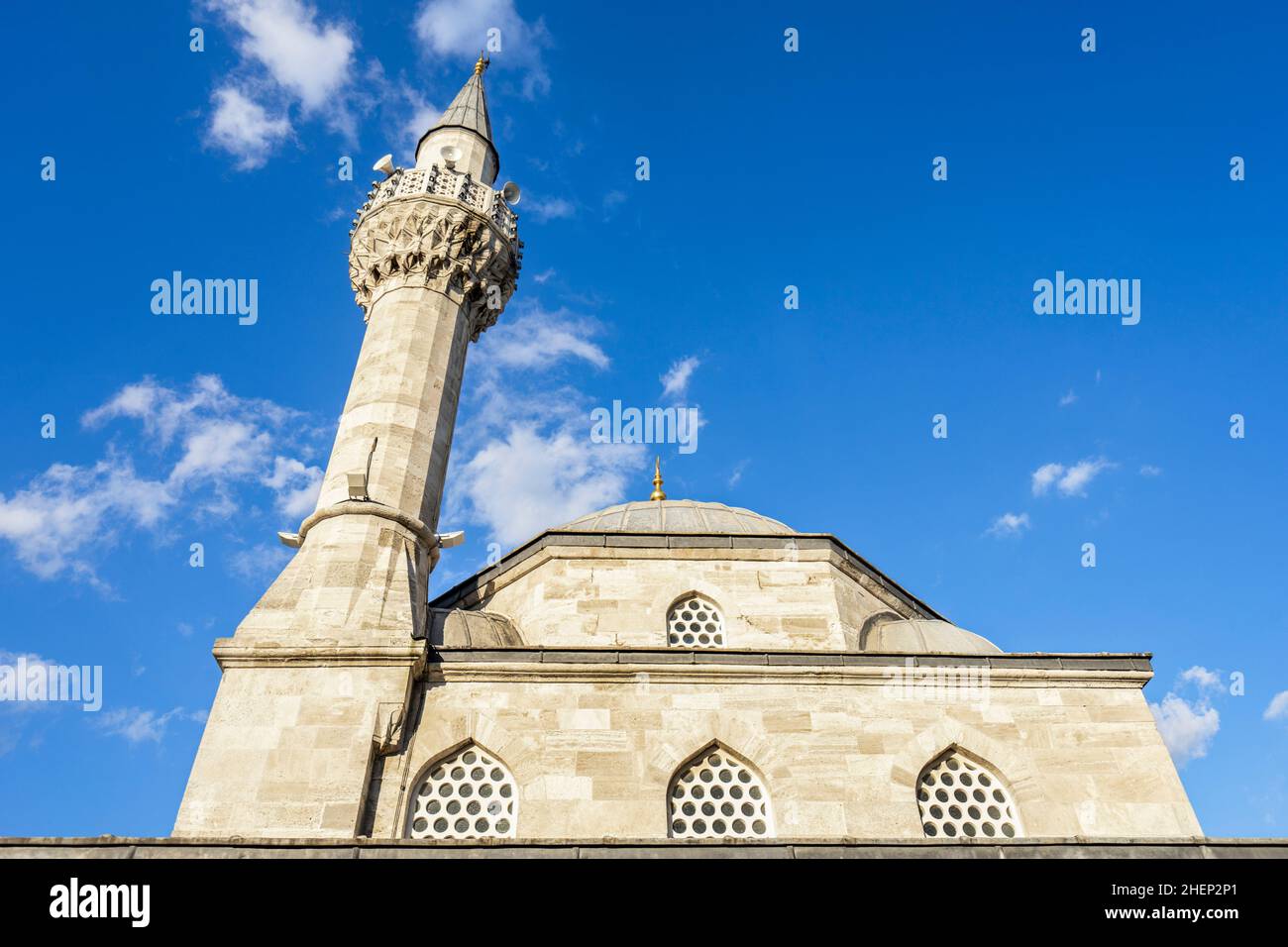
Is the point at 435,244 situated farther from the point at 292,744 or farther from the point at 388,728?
the point at 292,744

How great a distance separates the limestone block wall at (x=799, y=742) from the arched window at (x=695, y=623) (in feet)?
8.18

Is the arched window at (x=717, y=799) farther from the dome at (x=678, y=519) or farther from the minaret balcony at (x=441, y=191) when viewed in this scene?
the minaret balcony at (x=441, y=191)

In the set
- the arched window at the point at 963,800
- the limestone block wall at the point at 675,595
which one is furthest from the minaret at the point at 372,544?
the arched window at the point at 963,800

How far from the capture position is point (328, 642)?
10.1 metres

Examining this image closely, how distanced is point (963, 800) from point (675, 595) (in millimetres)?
4649

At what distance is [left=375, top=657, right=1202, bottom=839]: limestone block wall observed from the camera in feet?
31.1

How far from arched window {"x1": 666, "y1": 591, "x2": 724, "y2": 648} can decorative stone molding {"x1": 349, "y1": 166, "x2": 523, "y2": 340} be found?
5587 mm

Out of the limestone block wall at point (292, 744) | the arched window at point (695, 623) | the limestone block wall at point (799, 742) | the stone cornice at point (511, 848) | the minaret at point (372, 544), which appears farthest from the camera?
the arched window at point (695, 623)

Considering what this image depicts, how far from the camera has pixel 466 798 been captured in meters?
9.58

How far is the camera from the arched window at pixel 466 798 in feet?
30.6

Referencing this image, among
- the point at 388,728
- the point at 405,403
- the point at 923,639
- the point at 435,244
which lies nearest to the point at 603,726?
the point at 388,728
